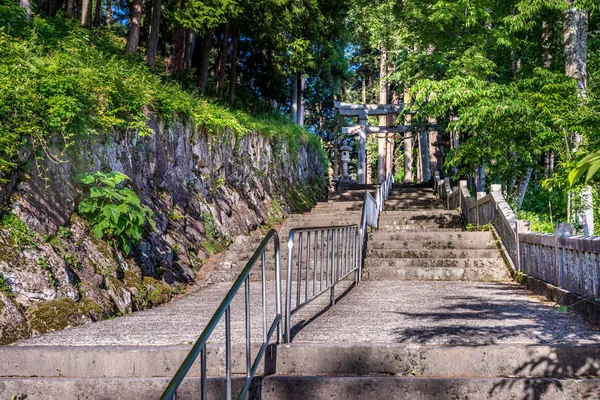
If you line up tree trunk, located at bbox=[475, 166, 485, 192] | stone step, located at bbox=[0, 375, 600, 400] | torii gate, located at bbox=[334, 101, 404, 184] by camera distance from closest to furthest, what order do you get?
stone step, located at bbox=[0, 375, 600, 400]
tree trunk, located at bbox=[475, 166, 485, 192]
torii gate, located at bbox=[334, 101, 404, 184]

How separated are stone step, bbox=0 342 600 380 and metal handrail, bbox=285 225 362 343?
273mm

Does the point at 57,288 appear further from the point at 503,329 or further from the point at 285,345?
the point at 503,329

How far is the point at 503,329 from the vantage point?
14.4 ft

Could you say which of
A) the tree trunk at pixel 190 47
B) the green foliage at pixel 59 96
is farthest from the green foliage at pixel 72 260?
the tree trunk at pixel 190 47

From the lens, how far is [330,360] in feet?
12.1

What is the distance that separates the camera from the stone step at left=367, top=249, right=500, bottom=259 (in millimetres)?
9812

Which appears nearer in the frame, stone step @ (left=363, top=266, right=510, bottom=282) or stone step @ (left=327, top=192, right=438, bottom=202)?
stone step @ (left=363, top=266, right=510, bottom=282)

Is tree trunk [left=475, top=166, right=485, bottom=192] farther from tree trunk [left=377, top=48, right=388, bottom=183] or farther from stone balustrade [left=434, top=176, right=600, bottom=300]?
tree trunk [left=377, top=48, right=388, bottom=183]

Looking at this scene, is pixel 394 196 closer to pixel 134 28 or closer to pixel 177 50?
pixel 177 50

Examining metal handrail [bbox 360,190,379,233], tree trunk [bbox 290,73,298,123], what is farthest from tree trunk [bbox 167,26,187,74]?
tree trunk [bbox 290,73,298,123]

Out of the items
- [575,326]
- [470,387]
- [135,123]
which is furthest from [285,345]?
[135,123]

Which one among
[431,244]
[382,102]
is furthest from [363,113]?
[431,244]

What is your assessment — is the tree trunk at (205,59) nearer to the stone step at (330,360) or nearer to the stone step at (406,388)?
the stone step at (330,360)

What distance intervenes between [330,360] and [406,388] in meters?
0.60
